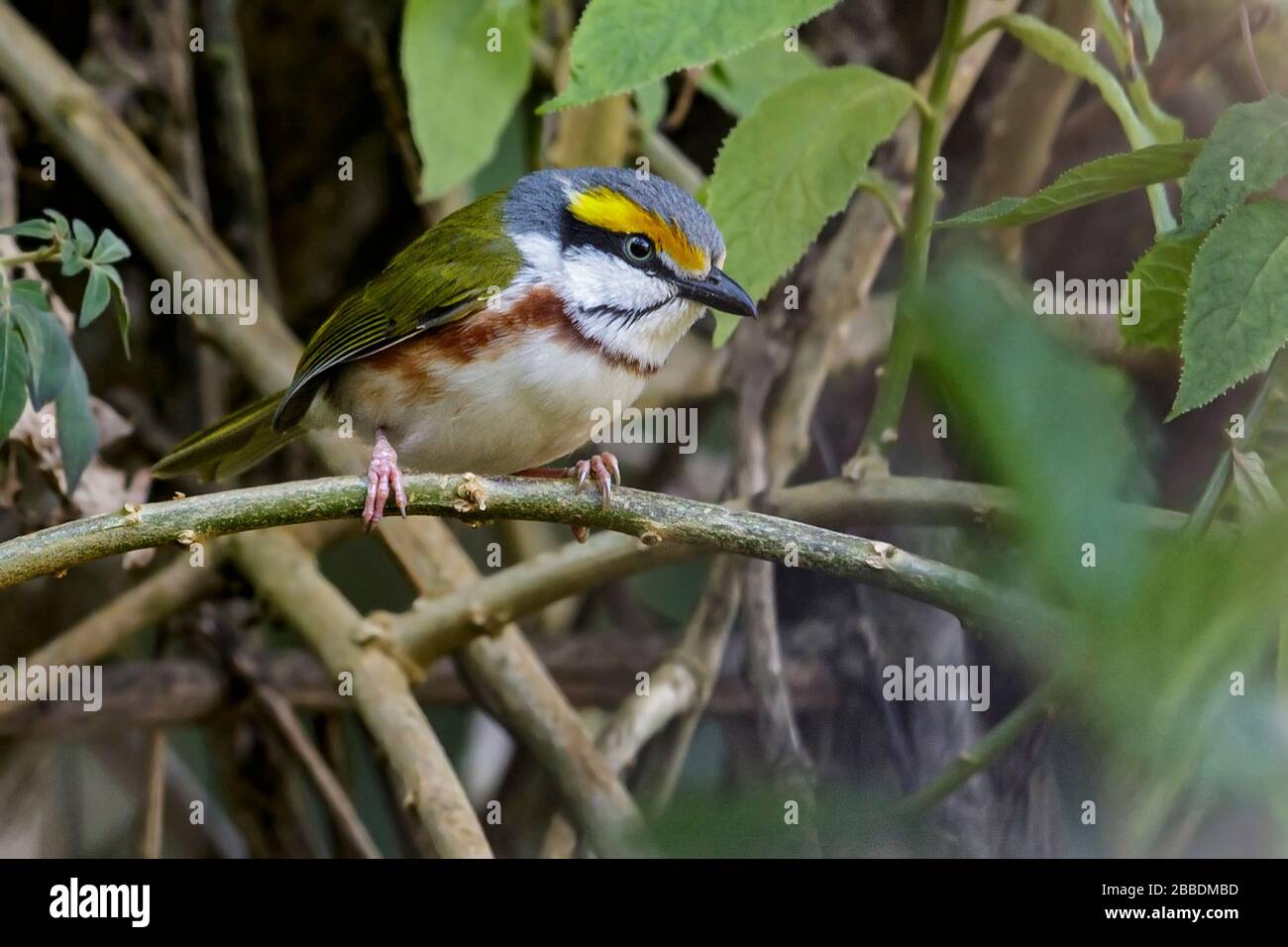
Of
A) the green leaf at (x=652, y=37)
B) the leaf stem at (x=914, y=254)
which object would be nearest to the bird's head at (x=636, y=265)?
the green leaf at (x=652, y=37)

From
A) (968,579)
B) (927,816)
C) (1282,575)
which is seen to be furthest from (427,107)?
(1282,575)

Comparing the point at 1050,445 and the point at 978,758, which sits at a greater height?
the point at 1050,445

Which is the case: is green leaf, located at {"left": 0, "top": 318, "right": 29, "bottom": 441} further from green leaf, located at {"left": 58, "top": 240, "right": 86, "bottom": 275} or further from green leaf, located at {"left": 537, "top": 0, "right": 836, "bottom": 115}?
green leaf, located at {"left": 537, "top": 0, "right": 836, "bottom": 115}

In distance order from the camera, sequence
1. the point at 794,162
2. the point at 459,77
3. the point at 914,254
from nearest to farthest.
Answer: the point at 794,162 → the point at 914,254 → the point at 459,77

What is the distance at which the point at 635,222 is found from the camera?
73.5 inches

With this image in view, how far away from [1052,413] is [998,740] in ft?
2.33

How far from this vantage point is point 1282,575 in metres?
1.26

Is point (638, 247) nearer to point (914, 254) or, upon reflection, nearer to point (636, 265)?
point (636, 265)

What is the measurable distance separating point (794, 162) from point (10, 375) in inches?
43.3

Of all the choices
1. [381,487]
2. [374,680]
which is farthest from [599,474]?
[374,680]

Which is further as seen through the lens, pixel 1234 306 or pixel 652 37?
pixel 652 37

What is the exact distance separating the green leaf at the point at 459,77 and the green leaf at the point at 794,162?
0.48 m

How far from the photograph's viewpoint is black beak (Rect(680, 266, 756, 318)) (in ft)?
6.03

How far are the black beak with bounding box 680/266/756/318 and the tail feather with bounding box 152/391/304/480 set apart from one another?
2.32 feet
